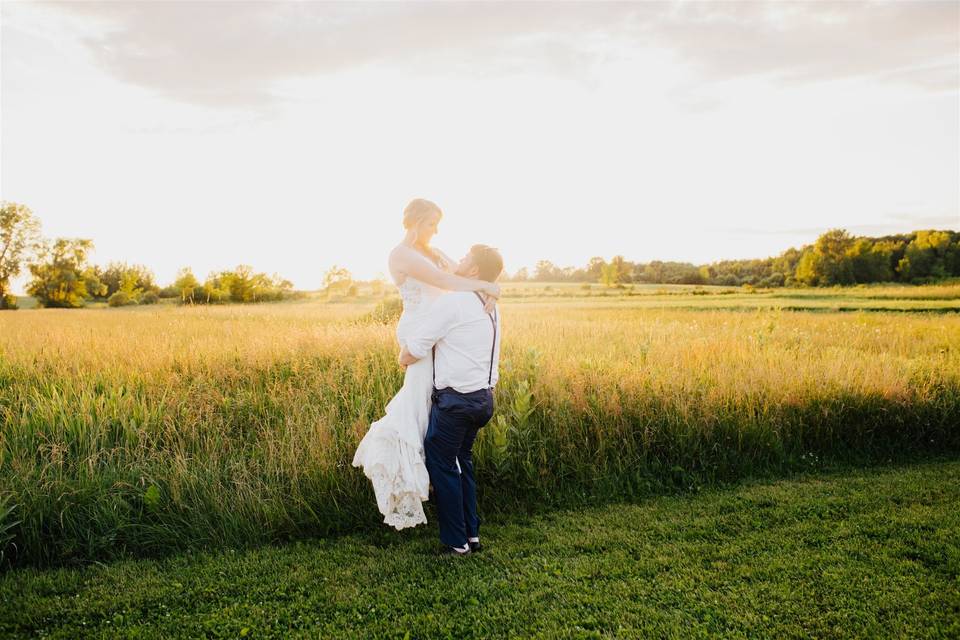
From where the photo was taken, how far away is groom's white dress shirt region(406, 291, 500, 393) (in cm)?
468

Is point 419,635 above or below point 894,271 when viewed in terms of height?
below

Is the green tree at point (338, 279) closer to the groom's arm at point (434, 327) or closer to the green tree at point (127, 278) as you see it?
the green tree at point (127, 278)

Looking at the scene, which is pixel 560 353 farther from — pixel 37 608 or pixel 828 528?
pixel 37 608

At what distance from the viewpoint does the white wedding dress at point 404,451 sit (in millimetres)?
4891

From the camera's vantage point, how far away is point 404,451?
4898mm

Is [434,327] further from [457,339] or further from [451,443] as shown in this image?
[451,443]

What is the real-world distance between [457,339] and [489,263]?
69cm

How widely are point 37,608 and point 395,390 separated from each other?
4.31 m

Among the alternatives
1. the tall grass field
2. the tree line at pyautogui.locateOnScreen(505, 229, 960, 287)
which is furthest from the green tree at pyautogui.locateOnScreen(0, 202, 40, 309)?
the tree line at pyautogui.locateOnScreen(505, 229, 960, 287)

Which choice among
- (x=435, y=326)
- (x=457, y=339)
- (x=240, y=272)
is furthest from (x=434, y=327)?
(x=240, y=272)

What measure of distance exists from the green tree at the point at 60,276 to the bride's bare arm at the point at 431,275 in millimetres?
49517

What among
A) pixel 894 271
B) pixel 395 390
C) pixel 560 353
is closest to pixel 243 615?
pixel 395 390

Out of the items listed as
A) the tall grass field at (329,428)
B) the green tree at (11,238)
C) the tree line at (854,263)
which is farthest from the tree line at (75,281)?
the tree line at (854,263)

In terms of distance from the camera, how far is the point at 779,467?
7219 millimetres
